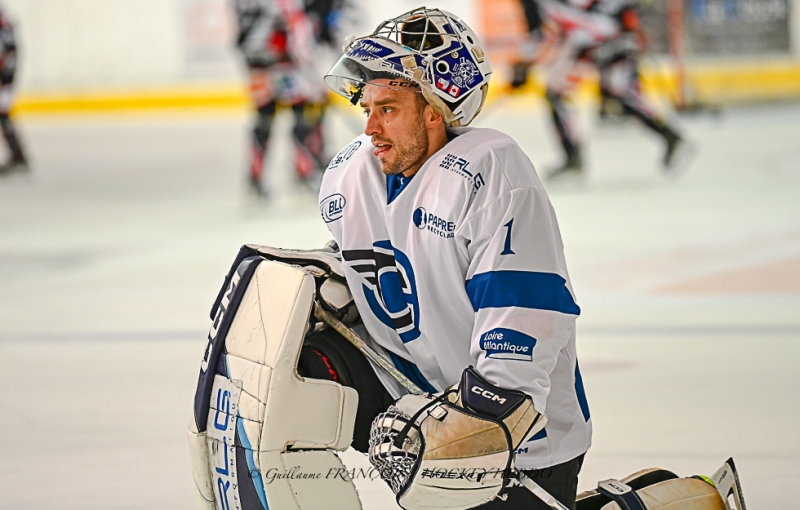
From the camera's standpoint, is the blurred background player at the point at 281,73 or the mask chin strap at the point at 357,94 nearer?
the mask chin strap at the point at 357,94

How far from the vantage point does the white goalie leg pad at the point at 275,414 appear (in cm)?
175

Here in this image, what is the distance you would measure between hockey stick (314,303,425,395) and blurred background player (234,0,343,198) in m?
4.84

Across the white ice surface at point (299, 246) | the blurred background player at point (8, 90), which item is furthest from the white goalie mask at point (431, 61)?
the blurred background player at point (8, 90)

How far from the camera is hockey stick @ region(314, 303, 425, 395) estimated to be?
192cm

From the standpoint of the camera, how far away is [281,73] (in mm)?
6895

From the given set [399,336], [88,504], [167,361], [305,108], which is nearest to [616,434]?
[399,336]

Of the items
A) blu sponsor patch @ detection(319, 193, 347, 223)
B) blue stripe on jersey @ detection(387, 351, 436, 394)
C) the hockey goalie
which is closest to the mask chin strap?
the hockey goalie

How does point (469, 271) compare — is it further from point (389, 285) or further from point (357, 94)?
point (357, 94)

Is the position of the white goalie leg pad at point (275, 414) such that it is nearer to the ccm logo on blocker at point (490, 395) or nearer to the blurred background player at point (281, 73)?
the ccm logo on blocker at point (490, 395)

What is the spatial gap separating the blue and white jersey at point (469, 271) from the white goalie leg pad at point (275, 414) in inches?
5.7

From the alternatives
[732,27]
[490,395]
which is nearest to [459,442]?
[490,395]

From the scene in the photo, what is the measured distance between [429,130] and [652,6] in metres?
9.61

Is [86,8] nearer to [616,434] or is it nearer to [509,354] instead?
[616,434]

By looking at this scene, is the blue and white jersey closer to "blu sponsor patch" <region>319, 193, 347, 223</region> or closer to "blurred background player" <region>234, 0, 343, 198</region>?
"blu sponsor patch" <region>319, 193, 347, 223</region>
